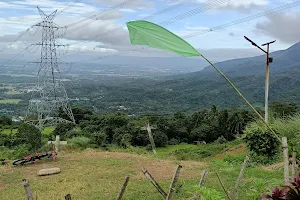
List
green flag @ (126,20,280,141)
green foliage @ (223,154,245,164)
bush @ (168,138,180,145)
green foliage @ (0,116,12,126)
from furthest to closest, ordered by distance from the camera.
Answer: green foliage @ (0,116,12,126), bush @ (168,138,180,145), green foliage @ (223,154,245,164), green flag @ (126,20,280,141)

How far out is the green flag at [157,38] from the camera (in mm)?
2459

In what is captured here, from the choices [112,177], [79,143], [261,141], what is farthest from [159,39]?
[79,143]

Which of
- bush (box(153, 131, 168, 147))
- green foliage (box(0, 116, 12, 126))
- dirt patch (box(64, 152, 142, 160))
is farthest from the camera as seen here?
green foliage (box(0, 116, 12, 126))

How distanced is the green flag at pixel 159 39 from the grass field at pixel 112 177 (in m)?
4.22

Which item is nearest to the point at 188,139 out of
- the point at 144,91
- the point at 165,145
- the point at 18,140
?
the point at 165,145

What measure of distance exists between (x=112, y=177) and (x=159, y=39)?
7036mm

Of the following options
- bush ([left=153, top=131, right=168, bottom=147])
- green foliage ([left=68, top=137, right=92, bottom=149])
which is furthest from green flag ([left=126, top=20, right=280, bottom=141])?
bush ([left=153, top=131, right=168, bottom=147])

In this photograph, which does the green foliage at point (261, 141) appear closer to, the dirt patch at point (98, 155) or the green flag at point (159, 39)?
the dirt patch at point (98, 155)

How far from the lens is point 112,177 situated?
9.06 meters

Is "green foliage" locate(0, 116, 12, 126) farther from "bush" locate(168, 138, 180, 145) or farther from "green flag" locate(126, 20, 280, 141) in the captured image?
"green flag" locate(126, 20, 280, 141)

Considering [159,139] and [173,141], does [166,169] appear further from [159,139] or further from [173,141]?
[173,141]

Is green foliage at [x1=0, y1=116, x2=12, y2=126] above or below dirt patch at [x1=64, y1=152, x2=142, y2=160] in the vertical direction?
below

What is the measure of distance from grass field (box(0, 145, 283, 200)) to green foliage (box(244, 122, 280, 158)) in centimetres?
74

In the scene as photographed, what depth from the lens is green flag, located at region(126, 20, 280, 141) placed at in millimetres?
2453
